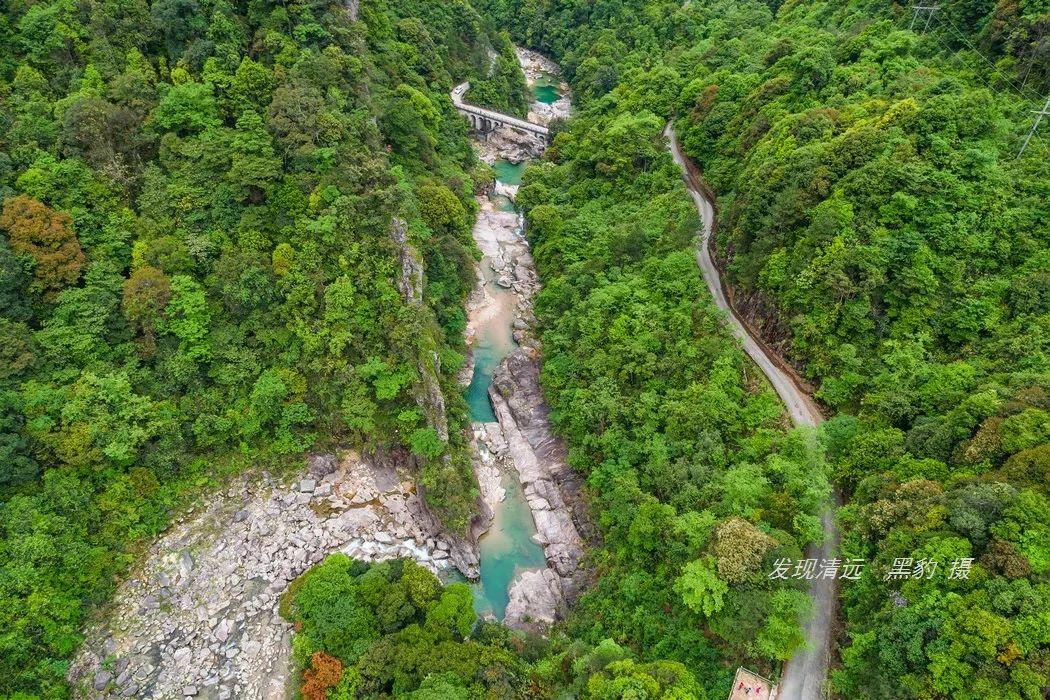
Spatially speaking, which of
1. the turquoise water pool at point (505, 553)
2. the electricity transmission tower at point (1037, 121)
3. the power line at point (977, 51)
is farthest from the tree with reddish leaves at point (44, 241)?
the power line at point (977, 51)

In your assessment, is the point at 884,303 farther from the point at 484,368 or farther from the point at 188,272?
the point at 188,272

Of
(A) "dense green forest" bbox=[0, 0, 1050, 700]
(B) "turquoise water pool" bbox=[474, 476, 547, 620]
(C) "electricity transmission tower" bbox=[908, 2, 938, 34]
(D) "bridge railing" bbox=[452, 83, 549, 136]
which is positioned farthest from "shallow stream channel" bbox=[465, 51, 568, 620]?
(C) "electricity transmission tower" bbox=[908, 2, 938, 34]

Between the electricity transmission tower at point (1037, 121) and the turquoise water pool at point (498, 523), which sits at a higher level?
the electricity transmission tower at point (1037, 121)

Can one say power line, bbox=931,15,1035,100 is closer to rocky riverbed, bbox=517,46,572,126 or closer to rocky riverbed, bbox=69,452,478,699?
rocky riverbed, bbox=517,46,572,126

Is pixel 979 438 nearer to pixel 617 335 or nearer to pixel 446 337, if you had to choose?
pixel 617 335

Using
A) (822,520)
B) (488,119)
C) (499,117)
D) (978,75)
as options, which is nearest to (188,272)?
(822,520)

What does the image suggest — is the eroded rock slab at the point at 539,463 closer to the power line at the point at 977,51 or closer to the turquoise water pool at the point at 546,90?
the power line at the point at 977,51
